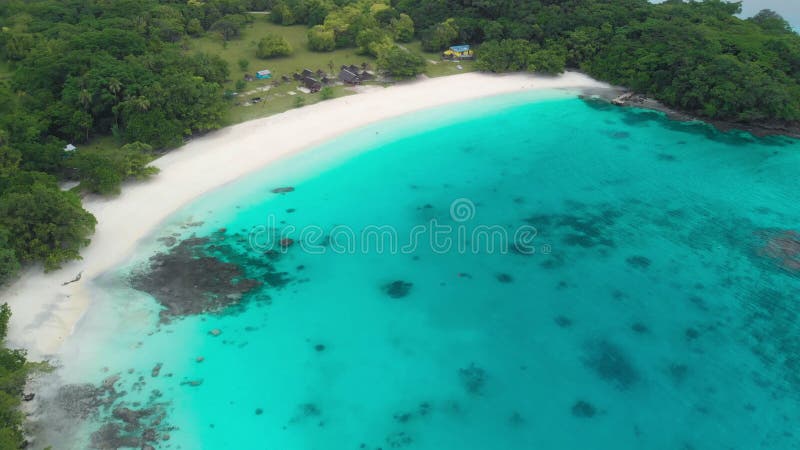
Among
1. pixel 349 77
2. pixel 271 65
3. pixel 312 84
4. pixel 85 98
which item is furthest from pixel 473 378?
pixel 271 65

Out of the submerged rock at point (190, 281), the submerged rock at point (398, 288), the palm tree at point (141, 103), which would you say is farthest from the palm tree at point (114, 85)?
the submerged rock at point (398, 288)

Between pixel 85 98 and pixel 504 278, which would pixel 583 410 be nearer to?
pixel 504 278

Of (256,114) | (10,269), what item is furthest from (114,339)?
(256,114)

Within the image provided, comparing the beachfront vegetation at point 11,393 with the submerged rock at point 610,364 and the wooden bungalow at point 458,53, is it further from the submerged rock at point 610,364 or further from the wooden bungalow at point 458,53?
the wooden bungalow at point 458,53

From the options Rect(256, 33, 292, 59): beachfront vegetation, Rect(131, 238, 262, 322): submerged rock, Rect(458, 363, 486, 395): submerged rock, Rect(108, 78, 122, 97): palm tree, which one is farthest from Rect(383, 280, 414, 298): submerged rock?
Rect(256, 33, 292, 59): beachfront vegetation

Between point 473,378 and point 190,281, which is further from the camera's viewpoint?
point 190,281

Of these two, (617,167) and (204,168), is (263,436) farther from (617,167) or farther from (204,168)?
(617,167)
